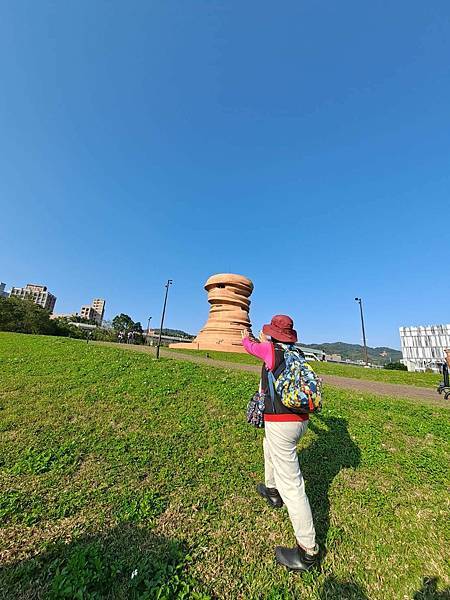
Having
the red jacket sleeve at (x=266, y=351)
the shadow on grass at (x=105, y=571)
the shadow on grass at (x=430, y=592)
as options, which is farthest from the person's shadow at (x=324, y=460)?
the red jacket sleeve at (x=266, y=351)

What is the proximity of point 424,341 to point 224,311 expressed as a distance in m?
97.4

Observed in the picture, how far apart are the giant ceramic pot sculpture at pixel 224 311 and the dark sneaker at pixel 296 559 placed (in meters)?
27.8

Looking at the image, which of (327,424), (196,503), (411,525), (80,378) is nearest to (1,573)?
(196,503)

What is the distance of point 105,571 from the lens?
254cm

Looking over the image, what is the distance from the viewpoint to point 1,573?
2.46 m

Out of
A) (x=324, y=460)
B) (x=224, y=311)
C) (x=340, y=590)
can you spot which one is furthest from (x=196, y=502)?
(x=224, y=311)

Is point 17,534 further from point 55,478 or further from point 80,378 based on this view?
point 80,378

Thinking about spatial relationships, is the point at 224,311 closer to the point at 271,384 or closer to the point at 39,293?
the point at 271,384

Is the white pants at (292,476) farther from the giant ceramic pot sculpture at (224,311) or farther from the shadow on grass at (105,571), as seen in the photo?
the giant ceramic pot sculpture at (224,311)

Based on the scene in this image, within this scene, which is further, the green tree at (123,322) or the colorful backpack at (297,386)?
the green tree at (123,322)

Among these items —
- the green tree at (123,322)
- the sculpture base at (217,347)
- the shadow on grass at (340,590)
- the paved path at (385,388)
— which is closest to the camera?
the shadow on grass at (340,590)

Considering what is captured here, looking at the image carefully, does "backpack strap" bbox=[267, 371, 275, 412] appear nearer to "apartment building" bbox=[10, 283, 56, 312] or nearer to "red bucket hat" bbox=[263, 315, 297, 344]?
"red bucket hat" bbox=[263, 315, 297, 344]

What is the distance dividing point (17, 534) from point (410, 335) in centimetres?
12322

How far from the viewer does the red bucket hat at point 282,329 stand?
3199 millimetres
